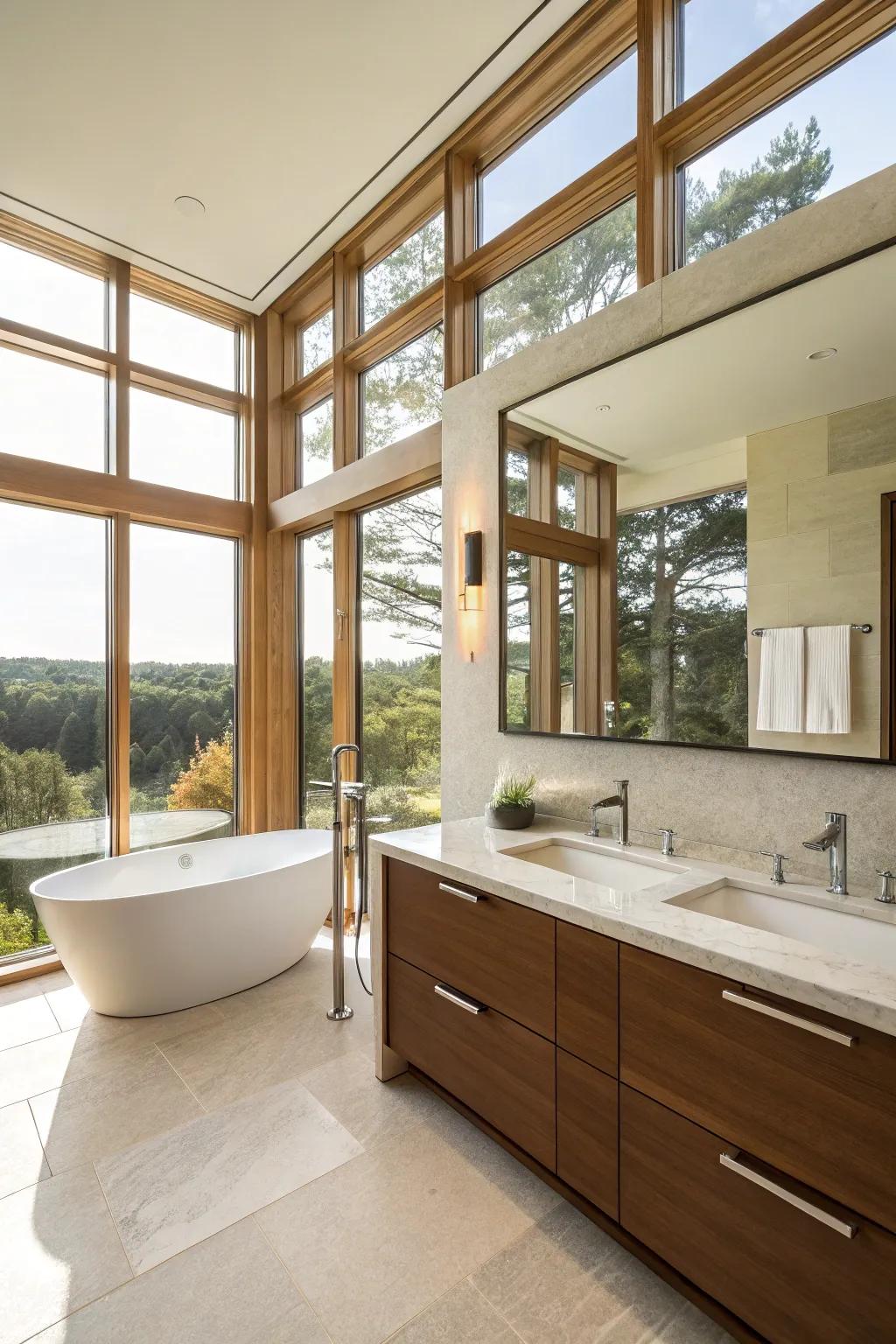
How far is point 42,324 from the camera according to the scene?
3.47 m

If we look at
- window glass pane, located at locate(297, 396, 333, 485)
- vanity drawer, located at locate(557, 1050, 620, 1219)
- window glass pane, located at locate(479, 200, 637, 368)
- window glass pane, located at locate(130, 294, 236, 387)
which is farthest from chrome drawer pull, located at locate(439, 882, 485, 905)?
window glass pane, located at locate(130, 294, 236, 387)

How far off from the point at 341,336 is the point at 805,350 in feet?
8.66

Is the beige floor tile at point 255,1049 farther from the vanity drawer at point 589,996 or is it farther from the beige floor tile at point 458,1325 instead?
the vanity drawer at point 589,996

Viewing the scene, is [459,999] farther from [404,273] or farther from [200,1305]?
[404,273]

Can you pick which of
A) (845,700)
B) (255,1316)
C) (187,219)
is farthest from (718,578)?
(187,219)

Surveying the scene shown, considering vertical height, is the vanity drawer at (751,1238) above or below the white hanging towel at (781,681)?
below

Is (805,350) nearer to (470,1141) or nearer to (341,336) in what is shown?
(470,1141)

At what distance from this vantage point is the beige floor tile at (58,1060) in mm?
2311

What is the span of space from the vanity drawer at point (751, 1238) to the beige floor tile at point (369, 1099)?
818 millimetres

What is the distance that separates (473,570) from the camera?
2.71m

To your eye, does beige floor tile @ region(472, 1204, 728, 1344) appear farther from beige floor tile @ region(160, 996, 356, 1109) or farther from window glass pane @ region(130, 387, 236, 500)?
window glass pane @ region(130, 387, 236, 500)

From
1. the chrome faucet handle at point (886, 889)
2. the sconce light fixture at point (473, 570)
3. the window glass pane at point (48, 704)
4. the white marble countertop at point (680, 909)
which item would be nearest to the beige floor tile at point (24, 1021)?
the window glass pane at point (48, 704)

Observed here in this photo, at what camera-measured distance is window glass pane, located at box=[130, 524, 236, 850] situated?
3.75 m

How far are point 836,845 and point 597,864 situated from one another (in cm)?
70
